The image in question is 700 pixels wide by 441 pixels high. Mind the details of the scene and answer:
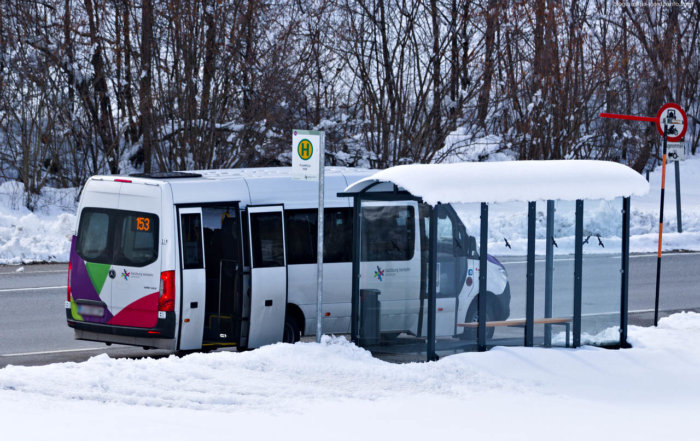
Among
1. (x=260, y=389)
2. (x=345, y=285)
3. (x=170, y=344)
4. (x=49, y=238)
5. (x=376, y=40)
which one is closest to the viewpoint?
(x=260, y=389)

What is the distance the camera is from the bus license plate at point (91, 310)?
479 inches

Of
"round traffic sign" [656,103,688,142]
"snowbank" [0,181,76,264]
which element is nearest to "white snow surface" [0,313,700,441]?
"round traffic sign" [656,103,688,142]

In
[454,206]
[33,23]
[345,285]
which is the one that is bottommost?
[345,285]

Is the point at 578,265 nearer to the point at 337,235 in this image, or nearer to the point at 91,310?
the point at 337,235

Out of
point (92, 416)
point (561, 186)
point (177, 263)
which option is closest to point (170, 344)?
point (177, 263)

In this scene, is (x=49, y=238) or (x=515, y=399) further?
(x=49, y=238)

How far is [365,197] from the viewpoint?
38.3 ft

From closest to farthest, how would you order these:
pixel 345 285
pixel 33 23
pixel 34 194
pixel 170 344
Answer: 1. pixel 170 344
2. pixel 345 285
3. pixel 34 194
4. pixel 33 23

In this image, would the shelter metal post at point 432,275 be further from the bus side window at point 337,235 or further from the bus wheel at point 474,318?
the bus side window at point 337,235

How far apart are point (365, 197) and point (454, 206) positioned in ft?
3.67

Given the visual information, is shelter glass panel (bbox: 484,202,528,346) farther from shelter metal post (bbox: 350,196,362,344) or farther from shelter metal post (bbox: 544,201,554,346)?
shelter metal post (bbox: 350,196,362,344)

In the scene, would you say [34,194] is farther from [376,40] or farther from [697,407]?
[697,407]

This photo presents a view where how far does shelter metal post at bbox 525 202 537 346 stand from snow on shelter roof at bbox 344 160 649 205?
1.10ft

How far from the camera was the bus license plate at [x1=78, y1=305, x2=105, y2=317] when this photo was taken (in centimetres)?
1216
